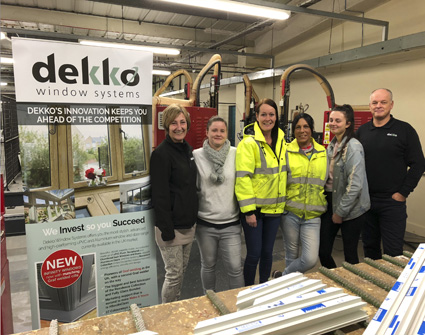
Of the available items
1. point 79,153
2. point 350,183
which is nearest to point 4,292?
point 79,153

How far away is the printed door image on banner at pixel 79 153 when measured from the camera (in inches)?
62.7

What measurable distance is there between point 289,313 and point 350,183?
142 cm

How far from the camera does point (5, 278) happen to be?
1.75m

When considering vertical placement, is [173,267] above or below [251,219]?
below

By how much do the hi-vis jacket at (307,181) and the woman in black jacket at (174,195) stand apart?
757mm

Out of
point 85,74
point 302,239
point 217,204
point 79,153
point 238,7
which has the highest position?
point 238,7

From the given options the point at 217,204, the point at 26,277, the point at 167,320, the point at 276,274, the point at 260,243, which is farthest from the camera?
the point at 26,277

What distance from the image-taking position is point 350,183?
2.18 meters

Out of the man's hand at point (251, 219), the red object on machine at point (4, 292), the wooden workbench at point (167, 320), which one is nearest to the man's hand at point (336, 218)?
the man's hand at point (251, 219)

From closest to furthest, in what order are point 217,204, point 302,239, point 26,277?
point 217,204 < point 302,239 < point 26,277

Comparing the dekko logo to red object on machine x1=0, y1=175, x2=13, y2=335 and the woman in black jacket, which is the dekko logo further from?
red object on machine x1=0, y1=175, x2=13, y2=335

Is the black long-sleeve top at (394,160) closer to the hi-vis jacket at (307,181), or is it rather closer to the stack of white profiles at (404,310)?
the hi-vis jacket at (307,181)

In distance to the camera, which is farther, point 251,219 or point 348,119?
point 348,119

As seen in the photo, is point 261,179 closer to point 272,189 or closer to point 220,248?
point 272,189
